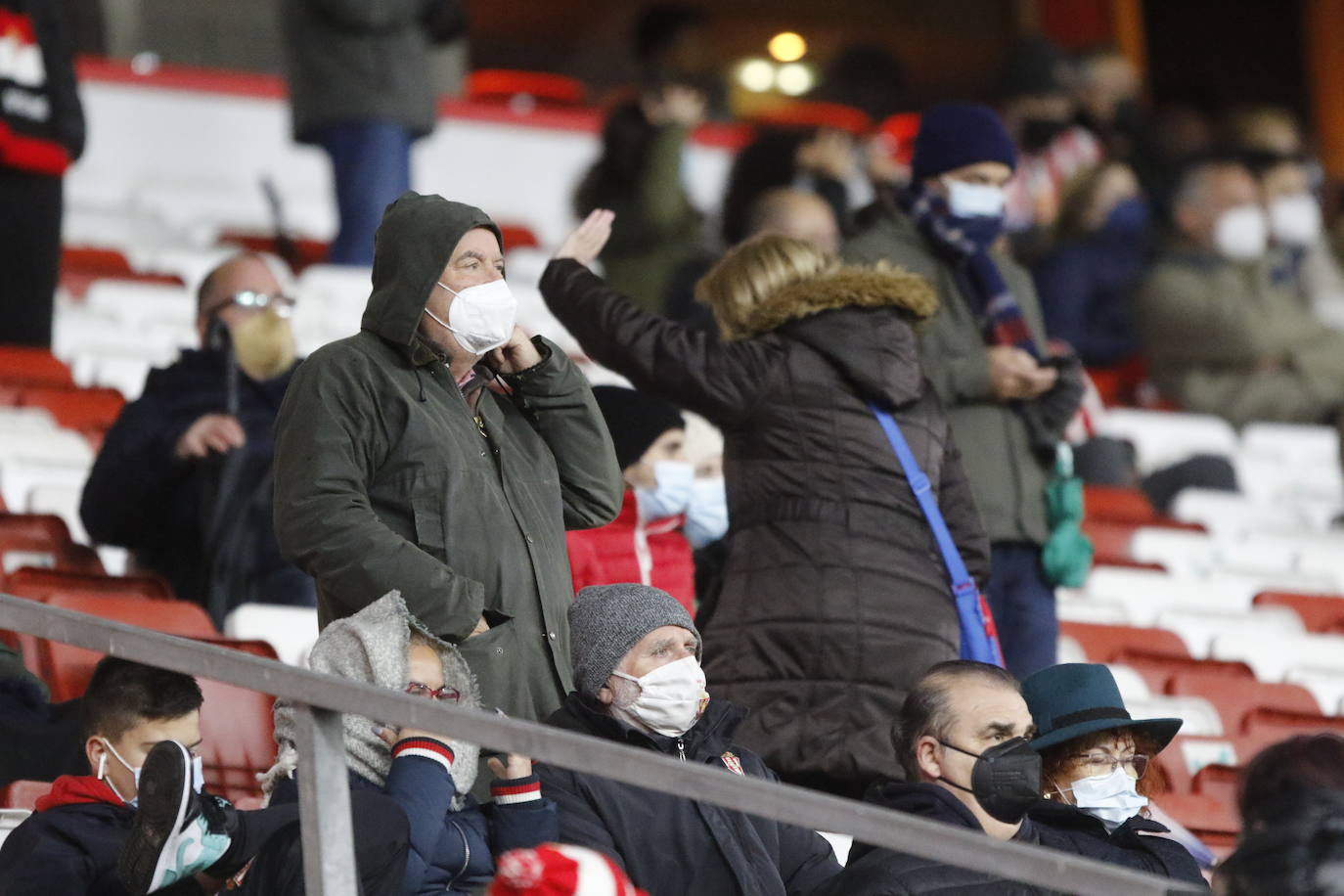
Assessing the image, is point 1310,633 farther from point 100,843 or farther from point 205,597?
point 100,843

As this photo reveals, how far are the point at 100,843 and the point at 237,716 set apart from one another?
765 millimetres

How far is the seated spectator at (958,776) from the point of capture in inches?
148

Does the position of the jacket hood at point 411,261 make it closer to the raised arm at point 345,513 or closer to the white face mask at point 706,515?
the raised arm at point 345,513

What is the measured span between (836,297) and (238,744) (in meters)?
1.43

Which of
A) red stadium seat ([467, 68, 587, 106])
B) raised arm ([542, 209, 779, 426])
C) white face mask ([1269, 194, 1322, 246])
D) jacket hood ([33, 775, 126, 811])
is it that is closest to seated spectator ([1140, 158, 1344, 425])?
white face mask ([1269, 194, 1322, 246])

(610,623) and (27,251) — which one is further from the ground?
(610,623)

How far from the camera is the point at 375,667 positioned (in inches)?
145

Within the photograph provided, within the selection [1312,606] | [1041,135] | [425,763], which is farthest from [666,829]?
[1041,135]

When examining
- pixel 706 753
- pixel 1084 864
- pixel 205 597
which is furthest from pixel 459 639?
pixel 205 597

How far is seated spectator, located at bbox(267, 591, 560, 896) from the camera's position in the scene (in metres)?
3.63

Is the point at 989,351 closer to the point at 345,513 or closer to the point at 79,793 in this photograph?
the point at 345,513

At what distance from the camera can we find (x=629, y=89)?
13594mm

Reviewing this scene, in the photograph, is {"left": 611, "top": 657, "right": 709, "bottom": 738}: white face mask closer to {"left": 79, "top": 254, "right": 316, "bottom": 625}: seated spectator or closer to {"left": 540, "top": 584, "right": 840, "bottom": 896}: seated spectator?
{"left": 540, "top": 584, "right": 840, "bottom": 896}: seated spectator

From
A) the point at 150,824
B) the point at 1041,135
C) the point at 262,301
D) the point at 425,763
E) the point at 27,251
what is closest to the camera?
the point at 150,824
